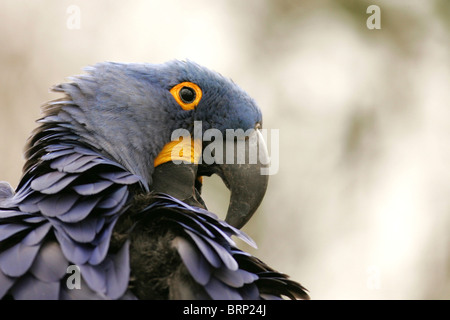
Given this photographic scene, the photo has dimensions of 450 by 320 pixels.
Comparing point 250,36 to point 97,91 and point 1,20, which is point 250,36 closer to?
point 1,20

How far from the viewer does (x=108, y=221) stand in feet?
7.60


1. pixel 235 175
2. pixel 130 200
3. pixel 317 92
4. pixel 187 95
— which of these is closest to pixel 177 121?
pixel 187 95

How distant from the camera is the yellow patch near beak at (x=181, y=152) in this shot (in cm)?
309

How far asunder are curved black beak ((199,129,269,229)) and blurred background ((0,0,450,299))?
272 cm

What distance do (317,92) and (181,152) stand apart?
12.3 ft

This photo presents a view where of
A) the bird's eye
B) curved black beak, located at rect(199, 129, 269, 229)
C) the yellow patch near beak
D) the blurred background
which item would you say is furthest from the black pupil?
the blurred background

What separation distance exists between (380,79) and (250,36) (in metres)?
1.47

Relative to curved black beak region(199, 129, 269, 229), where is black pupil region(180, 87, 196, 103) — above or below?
above

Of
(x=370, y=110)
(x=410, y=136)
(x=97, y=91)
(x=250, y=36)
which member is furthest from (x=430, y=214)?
(x=97, y=91)

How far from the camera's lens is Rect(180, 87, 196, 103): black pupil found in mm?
3150

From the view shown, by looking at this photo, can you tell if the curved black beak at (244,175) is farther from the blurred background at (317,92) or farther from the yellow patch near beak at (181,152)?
the blurred background at (317,92)

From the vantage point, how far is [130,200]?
2.46 metres

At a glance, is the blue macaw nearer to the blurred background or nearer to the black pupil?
the black pupil

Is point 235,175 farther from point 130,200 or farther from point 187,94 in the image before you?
point 130,200
